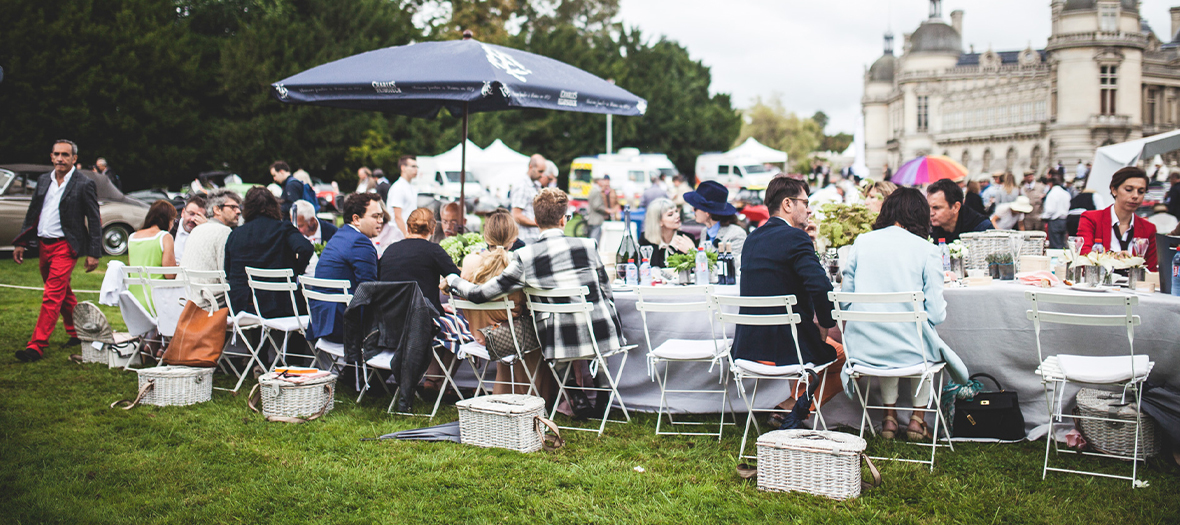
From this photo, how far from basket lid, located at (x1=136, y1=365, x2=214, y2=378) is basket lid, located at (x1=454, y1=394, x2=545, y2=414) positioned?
214 centimetres

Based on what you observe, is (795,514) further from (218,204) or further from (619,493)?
(218,204)

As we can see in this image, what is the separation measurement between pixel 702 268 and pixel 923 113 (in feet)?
223

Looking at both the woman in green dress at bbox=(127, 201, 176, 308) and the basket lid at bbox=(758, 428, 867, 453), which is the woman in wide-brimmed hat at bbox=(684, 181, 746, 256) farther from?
the woman in green dress at bbox=(127, 201, 176, 308)

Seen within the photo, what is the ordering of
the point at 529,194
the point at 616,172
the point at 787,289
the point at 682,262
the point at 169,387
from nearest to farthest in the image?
1. the point at 787,289
2. the point at 682,262
3. the point at 169,387
4. the point at 529,194
5. the point at 616,172

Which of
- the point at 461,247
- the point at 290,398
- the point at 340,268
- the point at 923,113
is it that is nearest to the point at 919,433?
the point at 461,247

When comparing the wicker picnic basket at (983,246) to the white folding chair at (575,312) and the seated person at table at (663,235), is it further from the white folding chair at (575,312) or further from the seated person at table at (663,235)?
the white folding chair at (575,312)

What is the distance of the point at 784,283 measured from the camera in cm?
458

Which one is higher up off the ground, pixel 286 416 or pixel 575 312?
pixel 575 312

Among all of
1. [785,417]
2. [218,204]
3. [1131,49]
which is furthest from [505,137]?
[1131,49]

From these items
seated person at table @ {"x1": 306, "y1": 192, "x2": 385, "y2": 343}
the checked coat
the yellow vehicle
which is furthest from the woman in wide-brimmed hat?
the yellow vehicle

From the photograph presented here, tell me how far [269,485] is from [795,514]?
8.18 ft

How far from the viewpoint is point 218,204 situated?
6.92 meters

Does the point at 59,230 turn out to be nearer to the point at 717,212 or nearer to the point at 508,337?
the point at 508,337

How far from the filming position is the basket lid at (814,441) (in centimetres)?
384
